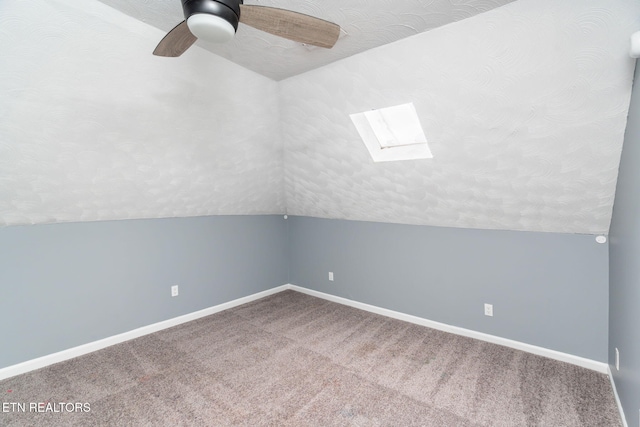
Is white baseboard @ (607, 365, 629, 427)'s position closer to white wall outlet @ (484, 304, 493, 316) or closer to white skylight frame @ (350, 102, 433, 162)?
white wall outlet @ (484, 304, 493, 316)

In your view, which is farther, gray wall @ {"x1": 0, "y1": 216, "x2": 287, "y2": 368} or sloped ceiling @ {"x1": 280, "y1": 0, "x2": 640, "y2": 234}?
gray wall @ {"x1": 0, "y1": 216, "x2": 287, "y2": 368}

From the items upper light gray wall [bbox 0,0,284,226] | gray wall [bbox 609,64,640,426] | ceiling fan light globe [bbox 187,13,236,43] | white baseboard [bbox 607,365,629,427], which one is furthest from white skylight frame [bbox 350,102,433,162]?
white baseboard [bbox 607,365,629,427]

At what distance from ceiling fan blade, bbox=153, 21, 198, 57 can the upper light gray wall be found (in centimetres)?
56

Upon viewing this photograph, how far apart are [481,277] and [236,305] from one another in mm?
2784

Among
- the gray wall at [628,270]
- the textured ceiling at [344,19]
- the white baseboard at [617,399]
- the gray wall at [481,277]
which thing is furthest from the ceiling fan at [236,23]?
the white baseboard at [617,399]

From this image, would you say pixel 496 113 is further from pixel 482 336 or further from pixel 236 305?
pixel 236 305

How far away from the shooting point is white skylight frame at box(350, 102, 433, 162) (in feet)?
8.68

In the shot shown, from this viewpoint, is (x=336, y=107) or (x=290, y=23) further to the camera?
(x=336, y=107)

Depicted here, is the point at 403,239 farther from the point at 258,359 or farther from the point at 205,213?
the point at 205,213

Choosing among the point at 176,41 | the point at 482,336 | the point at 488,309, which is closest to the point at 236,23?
the point at 176,41

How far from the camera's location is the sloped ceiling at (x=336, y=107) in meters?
1.64

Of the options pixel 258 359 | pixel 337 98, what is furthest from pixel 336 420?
pixel 337 98

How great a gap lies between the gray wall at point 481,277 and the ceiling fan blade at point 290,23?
2.34 m

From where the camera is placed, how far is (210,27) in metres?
1.17
